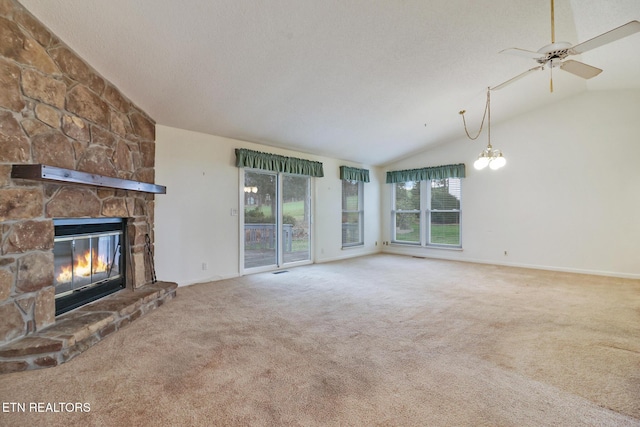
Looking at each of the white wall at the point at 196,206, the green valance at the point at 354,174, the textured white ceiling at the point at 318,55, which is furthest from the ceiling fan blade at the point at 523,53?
the green valance at the point at 354,174

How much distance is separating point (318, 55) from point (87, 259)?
3.19m

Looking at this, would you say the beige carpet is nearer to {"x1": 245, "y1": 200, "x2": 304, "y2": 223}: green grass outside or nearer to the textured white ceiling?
{"x1": 245, "y1": 200, "x2": 304, "y2": 223}: green grass outside

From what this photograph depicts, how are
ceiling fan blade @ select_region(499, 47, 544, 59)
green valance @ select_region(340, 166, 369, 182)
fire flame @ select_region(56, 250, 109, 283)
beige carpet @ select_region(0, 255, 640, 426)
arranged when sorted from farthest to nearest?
green valance @ select_region(340, 166, 369, 182), fire flame @ select_region(56, 250, 109, 283), ceiling fan blade @ select_region(499, 47, 544, 59), beige carpet @ select_region(0, 255, 640, 426)

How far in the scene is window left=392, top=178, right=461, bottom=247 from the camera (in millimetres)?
6574

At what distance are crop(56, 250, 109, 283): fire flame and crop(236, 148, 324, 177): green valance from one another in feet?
7.78

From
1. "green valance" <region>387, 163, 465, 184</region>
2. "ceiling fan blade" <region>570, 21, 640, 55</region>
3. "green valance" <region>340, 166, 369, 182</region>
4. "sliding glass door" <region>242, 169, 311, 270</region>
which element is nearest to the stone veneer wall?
"sliding glass door" <region>242, 169, 311, 270</region>

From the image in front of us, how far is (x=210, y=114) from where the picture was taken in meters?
3.96

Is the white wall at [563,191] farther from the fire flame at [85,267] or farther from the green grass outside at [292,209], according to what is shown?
the fire flame at [85,267]

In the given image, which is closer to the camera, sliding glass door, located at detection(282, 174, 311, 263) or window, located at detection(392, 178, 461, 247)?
sliding glass door, located at detection(282, 174, 311, 263)

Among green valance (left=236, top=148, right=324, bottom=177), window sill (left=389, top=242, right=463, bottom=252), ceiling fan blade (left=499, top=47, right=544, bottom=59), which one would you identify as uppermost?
ceiling fan blade (left=499, top=47, right=544, bottom=59)

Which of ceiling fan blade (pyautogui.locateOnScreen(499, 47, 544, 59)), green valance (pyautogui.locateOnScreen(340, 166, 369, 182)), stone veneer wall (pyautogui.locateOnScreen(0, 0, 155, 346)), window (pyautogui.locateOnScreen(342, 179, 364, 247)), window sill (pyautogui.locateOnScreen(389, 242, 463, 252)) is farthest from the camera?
window (pyautogui.locateOnScreen(342, 179, 364, 247))

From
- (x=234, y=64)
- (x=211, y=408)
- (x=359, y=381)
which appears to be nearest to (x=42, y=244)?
(x=211, y=408)

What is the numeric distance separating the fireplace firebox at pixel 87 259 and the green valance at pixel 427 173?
5.85 metres

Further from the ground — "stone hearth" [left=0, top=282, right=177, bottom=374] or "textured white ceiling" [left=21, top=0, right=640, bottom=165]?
"textured white ceiling" [left=21, top=0, right=640, bottom=165]
